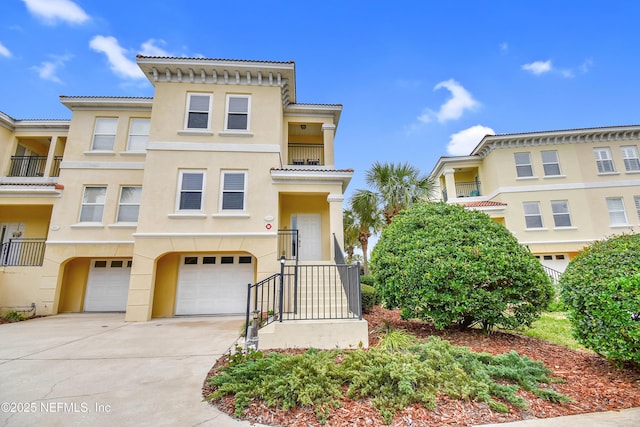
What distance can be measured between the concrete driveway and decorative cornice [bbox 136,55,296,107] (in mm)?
9454

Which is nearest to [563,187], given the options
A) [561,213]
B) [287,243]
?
[561,213]

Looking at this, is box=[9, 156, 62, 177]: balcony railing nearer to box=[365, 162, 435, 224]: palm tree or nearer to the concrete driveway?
the concrete driveway

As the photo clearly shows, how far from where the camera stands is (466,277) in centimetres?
563

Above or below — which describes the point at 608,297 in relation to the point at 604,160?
below

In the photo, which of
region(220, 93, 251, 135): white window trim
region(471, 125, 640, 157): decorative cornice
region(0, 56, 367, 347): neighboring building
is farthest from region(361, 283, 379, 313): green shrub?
region(471, 125, 640, 157): decorative cornice

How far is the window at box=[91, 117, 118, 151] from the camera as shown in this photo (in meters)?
12.3

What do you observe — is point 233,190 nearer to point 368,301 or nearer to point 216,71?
point 216,71

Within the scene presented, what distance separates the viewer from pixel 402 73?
51.7 feet

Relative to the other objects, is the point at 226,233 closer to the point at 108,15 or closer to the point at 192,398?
the point at 192,398

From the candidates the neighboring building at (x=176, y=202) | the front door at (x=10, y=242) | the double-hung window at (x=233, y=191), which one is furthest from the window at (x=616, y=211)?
the front door at (x=10, y=242)

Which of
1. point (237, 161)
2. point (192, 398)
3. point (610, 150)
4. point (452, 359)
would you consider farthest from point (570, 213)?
point (192, 398)

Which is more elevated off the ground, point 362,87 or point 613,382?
point 362,87

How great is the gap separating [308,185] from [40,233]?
13.1 metres

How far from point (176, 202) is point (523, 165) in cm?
1971
